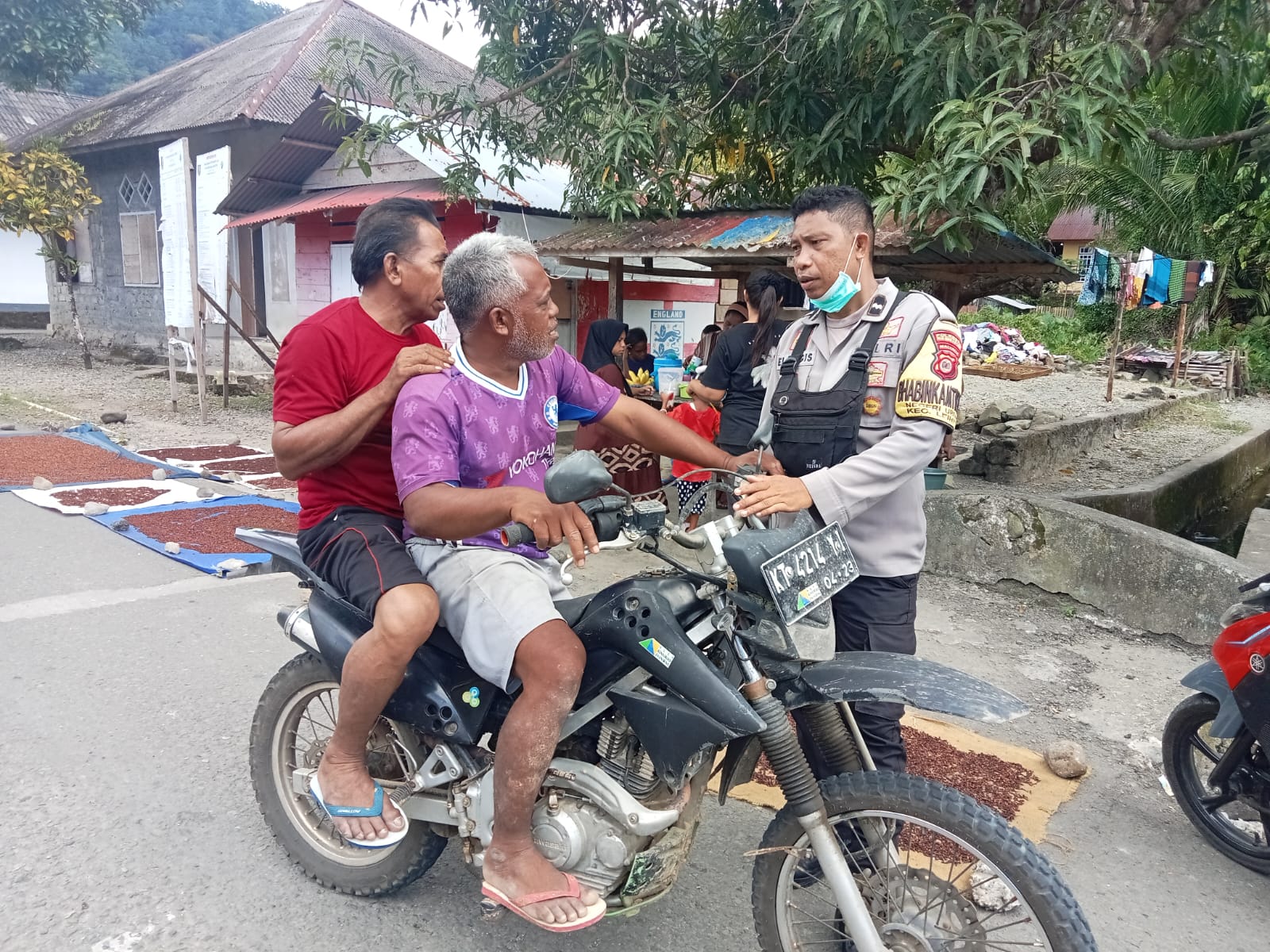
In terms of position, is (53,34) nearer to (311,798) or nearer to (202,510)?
(202,510)

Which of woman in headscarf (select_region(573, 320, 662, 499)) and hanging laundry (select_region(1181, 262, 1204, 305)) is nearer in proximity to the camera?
woman in headscarf (select_region(573, 320, 662, 499))

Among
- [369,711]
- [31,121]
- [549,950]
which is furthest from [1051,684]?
[31,121]

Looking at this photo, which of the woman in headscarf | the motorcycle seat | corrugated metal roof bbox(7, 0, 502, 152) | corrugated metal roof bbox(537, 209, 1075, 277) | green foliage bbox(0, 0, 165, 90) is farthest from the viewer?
green foliage bbox(0, 0, 165, 90)

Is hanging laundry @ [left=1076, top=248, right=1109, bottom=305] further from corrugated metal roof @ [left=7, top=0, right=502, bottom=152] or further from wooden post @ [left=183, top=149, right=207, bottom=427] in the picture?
wooden post @ [left=183, top=149, right=207, bottom=427]

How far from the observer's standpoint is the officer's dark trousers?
8.05ft

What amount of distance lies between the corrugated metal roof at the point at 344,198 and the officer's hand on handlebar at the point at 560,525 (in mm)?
7570

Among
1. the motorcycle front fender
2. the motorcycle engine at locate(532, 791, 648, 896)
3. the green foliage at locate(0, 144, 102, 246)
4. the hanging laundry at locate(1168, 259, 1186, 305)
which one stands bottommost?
the motorcycle engine at locate(532, 791, 648, 896)

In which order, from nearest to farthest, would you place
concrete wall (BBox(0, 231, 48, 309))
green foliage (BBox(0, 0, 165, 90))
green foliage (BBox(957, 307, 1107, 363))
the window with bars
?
the window with bars, green foliage (BBox(0, 0, 165, 90)), concrete wall (BBox(0, 231, 48, 309)), green foliage (BBox(957, 307, 1107, 363))

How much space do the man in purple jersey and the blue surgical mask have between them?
1.76ft

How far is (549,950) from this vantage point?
93.7 inches

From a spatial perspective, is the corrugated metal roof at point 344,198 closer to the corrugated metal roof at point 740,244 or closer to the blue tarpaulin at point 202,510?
the corrugated metal roof at point 740,244

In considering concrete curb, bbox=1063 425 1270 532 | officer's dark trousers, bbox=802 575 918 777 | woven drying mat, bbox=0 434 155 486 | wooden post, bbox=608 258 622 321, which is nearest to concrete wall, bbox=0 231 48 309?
woven drying mat, bbox=0 434 155 486

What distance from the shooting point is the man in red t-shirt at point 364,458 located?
7.30 feet

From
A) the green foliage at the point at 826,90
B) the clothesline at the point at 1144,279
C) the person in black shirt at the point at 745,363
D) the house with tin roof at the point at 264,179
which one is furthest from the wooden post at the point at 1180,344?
the person in black shirt at the point at 745,363
